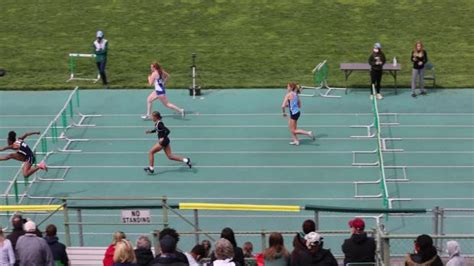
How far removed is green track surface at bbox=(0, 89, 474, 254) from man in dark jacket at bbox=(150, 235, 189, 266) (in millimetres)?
6715

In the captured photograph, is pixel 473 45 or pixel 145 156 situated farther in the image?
pixel 473 45

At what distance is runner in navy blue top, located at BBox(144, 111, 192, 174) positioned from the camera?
20.2m

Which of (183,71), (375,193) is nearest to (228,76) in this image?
(183,71)

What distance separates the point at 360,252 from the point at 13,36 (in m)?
24.7

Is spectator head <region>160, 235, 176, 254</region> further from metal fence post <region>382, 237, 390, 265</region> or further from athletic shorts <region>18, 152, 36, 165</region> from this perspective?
athletic shorts <region>18, 152, 36, 165</region>

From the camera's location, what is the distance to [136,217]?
14.3 metres

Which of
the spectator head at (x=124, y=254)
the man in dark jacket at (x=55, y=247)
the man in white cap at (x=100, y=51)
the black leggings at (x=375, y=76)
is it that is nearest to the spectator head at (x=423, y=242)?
the spectator head at (x=124, y=254)

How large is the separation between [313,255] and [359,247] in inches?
42.2

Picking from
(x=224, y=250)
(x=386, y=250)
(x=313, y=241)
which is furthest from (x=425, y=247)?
(x=224, y=250)

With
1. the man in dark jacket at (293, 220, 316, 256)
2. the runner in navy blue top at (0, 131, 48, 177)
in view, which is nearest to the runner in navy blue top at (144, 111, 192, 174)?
the runner in navy blue top at (0, 131, 48, 177)

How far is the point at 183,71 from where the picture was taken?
29516 mm

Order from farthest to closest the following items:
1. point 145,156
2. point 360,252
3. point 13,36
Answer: point 13,36 → point 145,156 → point 360,252

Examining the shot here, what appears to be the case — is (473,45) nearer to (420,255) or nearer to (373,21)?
(373,21)

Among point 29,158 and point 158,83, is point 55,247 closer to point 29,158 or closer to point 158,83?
point 29,158
